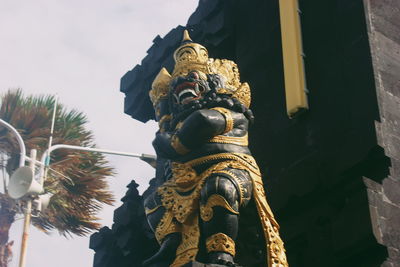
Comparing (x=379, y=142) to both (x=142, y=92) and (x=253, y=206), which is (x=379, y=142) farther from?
(x=142, y=92)

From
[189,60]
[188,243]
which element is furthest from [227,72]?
[188,243]

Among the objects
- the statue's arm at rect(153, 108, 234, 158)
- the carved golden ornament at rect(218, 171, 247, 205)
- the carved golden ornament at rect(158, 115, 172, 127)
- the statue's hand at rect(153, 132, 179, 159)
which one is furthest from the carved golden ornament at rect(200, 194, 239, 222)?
the carved golden ornament at rect(158, 115, 172, 127)

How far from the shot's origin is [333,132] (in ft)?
38.3

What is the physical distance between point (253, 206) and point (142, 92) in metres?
7.54

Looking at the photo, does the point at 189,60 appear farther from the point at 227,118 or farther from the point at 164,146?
the point at 164,146

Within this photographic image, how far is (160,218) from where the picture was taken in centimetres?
1077

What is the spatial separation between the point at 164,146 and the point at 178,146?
246mm

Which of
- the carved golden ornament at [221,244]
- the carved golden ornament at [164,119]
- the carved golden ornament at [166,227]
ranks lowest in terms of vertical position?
the carved golden ornament at [221,244]

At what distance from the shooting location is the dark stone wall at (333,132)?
34.3 feet

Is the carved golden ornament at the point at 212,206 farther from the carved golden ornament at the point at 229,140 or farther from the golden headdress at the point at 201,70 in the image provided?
the golden headdress at the point at 201,70

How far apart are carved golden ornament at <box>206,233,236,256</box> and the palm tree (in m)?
12.5

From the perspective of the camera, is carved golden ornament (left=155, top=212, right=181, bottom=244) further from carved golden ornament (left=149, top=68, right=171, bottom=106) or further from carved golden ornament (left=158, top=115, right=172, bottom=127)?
carved golden ornament (left=149, top=68, right=171, bottom=106)

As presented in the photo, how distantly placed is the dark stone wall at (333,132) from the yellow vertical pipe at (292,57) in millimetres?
222

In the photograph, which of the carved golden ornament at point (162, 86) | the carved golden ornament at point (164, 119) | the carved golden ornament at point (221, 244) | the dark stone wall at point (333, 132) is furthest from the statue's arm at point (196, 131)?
the dark stone wall at point (333, 132)
